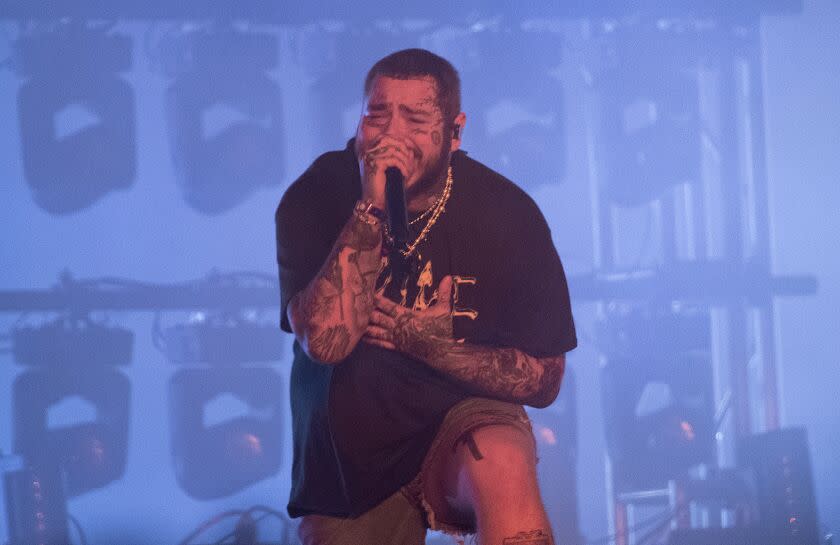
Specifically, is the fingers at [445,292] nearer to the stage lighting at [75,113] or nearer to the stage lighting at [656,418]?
the stage lighting at [656,418]

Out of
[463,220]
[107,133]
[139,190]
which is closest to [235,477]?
[139,190]

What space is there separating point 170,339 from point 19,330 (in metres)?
0.72

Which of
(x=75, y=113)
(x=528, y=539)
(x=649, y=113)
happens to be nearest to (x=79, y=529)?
(x=75, y=113)

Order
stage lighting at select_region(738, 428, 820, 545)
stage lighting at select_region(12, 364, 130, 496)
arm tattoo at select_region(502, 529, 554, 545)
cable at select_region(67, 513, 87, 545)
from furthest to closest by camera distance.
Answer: stage lighting at select_region(12, 364, 130, 496)
cable at select_region(67, 513, 87, 545)
stage lighting at select_region(738, 428, 820, 545)
arm tattoo at select_region(502, 529, 554, 545)

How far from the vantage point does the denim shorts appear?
2135mm

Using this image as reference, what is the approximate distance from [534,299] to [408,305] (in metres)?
0.31

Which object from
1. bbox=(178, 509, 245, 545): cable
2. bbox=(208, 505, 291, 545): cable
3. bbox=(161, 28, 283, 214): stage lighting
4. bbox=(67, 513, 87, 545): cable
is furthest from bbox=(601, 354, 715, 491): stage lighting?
bbox=(67, 513, 87, 545): cable

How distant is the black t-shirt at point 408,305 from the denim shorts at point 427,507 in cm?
4

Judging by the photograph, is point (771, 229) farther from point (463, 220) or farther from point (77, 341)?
point (77, 341)

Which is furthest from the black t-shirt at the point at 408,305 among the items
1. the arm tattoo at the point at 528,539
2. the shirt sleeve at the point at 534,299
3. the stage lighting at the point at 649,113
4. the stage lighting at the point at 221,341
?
the stage lighting at the point at 649,113

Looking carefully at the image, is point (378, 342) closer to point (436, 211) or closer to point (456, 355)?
point (456, 355)

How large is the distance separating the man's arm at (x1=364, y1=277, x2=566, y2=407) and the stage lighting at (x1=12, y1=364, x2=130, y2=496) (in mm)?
2858

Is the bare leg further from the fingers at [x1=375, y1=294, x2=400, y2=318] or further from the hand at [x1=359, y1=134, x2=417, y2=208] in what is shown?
the hand at [x1=359, y1=134, x2=417, y2=208]

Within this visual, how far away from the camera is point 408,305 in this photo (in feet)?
7.59
